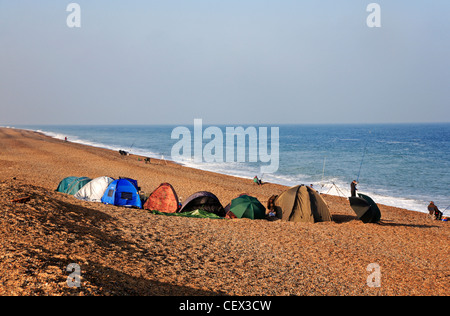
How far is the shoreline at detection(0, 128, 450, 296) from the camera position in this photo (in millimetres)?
7641

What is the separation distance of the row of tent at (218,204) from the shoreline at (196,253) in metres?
0.85

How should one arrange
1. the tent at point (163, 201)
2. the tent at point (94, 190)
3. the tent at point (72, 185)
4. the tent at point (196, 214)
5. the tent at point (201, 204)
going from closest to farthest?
1. the tent at point (196, 214)
2. the tent at point (201, 204)
3. the tent at point (163, 201)
4. the tent at point (94, 190)
5. the tent at point (72, 185)

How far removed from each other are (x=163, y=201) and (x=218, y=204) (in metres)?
2.86

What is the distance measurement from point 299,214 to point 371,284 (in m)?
7.41

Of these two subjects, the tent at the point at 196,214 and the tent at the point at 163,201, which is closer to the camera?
the tent at the point at 196,214

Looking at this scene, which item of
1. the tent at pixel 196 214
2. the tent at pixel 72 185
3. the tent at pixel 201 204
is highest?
the tent at pixel 72 185

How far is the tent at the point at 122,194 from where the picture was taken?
1747 centimetres

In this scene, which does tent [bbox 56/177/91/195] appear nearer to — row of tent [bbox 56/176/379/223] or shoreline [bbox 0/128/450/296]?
row of tent [bbox 56/176/379/223]

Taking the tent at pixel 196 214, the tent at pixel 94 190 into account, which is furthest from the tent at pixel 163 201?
the tent at pixel 94 190

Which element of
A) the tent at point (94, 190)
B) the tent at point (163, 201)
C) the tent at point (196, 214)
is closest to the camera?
the tent at point (196, 214)

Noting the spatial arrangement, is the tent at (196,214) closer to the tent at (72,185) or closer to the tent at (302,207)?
the tent at (302,207)

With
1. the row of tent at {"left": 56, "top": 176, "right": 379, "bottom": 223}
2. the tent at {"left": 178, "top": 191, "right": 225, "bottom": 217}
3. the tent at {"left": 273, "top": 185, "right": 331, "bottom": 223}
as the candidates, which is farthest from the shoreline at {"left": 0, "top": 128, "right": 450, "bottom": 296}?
the tent at {"left": 178, "top": 191, "right": 225, "bottom": 217}

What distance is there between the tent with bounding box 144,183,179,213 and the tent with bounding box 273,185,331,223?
5.45 metres

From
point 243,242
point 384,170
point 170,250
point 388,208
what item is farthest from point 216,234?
point 384,170
